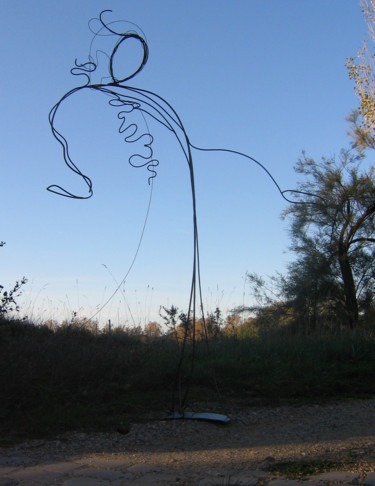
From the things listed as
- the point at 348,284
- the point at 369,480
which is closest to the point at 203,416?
the point at 369,480

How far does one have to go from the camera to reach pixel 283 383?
23.0ft

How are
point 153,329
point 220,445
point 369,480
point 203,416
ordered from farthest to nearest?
point 153,329
point 203,416
point 220,445
point 369,480

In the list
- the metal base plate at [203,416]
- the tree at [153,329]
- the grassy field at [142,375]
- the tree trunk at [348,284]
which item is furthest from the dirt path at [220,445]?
the tree trunk at [348,284]

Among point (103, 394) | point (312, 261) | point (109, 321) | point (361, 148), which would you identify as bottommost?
point (103, 394)

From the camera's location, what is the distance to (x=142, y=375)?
6.76m

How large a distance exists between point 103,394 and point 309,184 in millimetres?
12759

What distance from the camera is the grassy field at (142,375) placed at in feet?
18.4

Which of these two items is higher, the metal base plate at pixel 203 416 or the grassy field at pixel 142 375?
the grassy field at pixel 142 375

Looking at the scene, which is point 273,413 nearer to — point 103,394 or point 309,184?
point 103,394

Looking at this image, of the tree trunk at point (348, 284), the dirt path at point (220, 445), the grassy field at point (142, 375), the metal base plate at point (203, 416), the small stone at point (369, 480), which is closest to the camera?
the small stone at point (369, 480)

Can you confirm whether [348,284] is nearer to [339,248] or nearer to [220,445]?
[339,248]

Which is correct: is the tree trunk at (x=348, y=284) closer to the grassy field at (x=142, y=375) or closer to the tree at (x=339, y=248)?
the tree at (x=339, y=248)

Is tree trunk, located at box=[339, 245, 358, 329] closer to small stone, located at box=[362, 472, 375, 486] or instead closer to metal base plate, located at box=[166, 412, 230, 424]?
metal base plate, located at box=[166, 412, 230, 424]

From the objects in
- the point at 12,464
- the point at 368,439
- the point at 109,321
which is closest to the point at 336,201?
the point at 109,321
